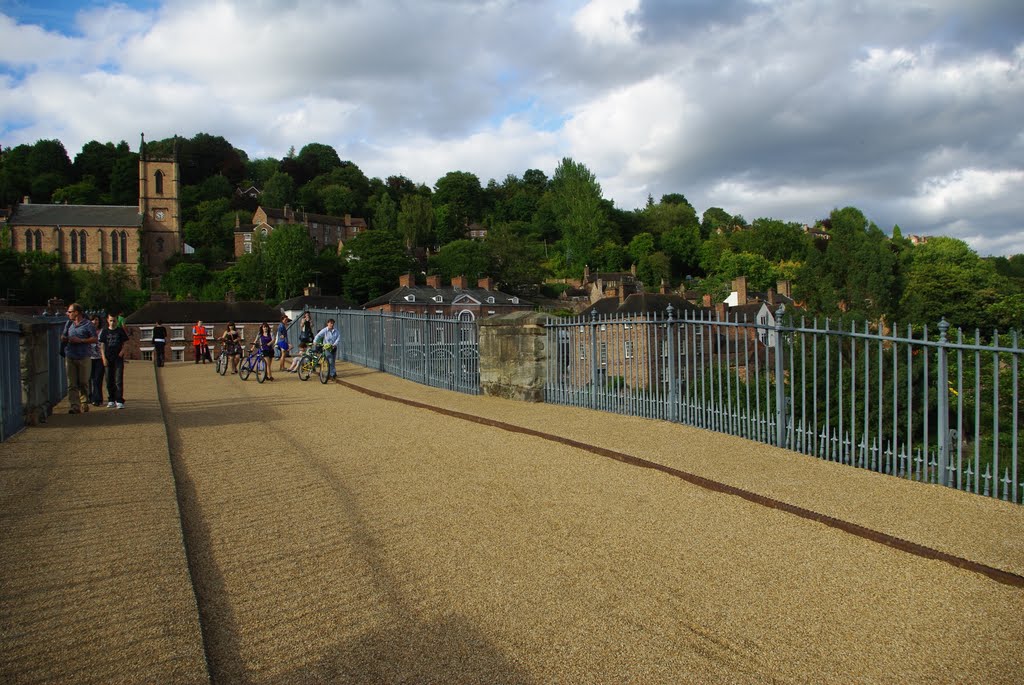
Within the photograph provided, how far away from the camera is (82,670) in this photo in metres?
3.38

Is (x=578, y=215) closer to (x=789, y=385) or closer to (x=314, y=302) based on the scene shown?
(x=314, y=302)

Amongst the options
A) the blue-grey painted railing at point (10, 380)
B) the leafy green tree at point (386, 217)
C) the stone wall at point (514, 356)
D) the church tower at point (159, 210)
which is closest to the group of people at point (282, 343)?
the stone wall at point (514, 356)

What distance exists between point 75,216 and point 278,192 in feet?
101

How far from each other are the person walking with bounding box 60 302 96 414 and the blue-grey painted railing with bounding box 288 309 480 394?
6505 mm

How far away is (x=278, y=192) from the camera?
387 feet

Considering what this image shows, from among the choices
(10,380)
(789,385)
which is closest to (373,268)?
(10,380)

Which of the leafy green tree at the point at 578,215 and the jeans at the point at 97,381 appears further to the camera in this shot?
the leafy green tree at the point at 578,215

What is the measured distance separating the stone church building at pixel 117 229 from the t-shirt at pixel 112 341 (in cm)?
8829

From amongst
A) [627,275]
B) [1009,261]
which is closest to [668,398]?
[627,275]

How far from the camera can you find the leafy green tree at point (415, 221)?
337ft

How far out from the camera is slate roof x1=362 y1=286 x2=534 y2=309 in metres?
71.4

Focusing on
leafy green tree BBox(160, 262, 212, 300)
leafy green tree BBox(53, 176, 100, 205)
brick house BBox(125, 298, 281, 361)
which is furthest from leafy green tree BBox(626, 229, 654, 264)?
leafy green tree BBox(53, 176, 100, 205)

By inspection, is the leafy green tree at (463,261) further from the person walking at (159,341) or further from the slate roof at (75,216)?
the person walking at (159,341)

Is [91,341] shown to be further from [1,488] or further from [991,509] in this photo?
[991,509]
